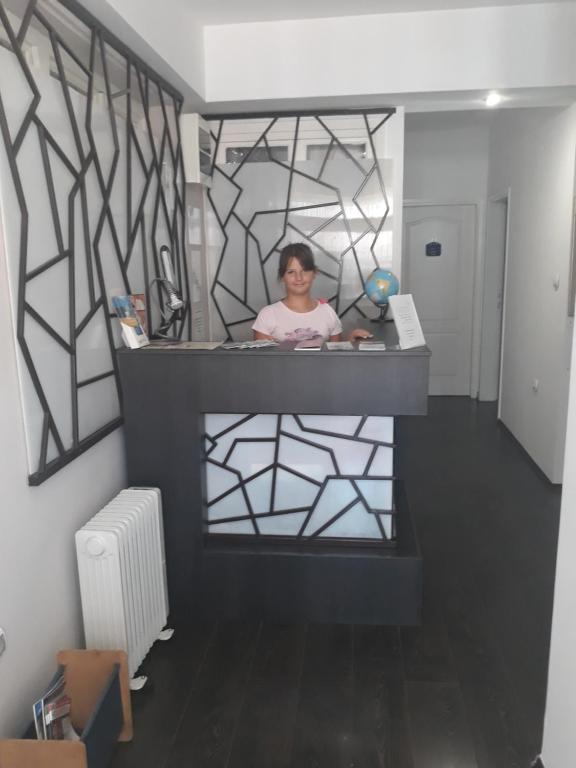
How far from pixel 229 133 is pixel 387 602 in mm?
2948

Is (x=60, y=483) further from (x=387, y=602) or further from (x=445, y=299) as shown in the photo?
(x=445, y=299)

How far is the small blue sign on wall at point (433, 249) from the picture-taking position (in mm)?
6551

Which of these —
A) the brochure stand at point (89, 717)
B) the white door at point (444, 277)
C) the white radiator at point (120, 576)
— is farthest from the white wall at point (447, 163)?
the brochure stand at point (89, 717)

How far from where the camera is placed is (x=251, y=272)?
4.14 meters

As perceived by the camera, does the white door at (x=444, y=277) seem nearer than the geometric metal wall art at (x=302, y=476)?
No

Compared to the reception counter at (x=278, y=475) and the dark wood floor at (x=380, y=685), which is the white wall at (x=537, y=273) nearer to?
the dark wood floor at (x=380, y=685)

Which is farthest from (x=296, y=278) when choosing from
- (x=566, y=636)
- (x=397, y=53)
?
(x=566, y=636)

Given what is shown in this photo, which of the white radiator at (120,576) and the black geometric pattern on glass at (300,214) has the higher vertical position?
the black geometric pattern on glass at (300,214)

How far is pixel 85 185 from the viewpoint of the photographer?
7.51ft

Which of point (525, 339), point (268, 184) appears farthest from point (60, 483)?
point (525, 339)

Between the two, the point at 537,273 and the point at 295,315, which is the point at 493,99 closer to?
the point at 537,273

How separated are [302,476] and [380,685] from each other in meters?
0.88

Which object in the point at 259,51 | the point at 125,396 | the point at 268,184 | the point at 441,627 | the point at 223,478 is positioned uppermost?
the point at 259,51

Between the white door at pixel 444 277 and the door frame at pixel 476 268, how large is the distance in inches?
1.0
